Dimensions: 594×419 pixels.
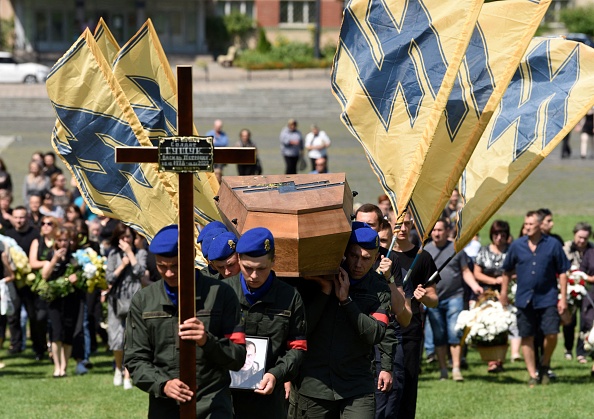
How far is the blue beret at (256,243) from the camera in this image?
6711mm

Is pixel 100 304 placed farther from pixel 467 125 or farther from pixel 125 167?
pixel 467 125

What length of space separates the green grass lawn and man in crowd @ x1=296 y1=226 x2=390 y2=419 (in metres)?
4.14

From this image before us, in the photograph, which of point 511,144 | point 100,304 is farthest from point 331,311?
point 100,304

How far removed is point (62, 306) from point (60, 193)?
528cm

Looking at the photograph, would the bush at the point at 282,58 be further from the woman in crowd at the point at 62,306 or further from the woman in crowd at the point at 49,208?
the woman in crowd at the point at 62,306

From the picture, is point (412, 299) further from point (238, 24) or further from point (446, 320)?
point (238, 24)

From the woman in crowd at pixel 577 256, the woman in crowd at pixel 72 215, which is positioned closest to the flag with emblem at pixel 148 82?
the woman in crowd at pixel 72 215

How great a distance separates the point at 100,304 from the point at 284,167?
16.4 metres

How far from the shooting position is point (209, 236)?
7578 millimetres

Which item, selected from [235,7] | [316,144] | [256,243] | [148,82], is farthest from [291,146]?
[235,7]

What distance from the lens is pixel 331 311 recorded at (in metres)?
7.66

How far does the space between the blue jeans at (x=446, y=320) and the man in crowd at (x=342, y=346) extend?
6429 mm

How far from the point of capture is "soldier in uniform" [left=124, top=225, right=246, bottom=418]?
21.1 ft

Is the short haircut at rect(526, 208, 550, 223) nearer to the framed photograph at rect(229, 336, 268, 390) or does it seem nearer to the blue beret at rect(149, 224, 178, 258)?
the framed photograph at rect(229, 336, 268, 390)
